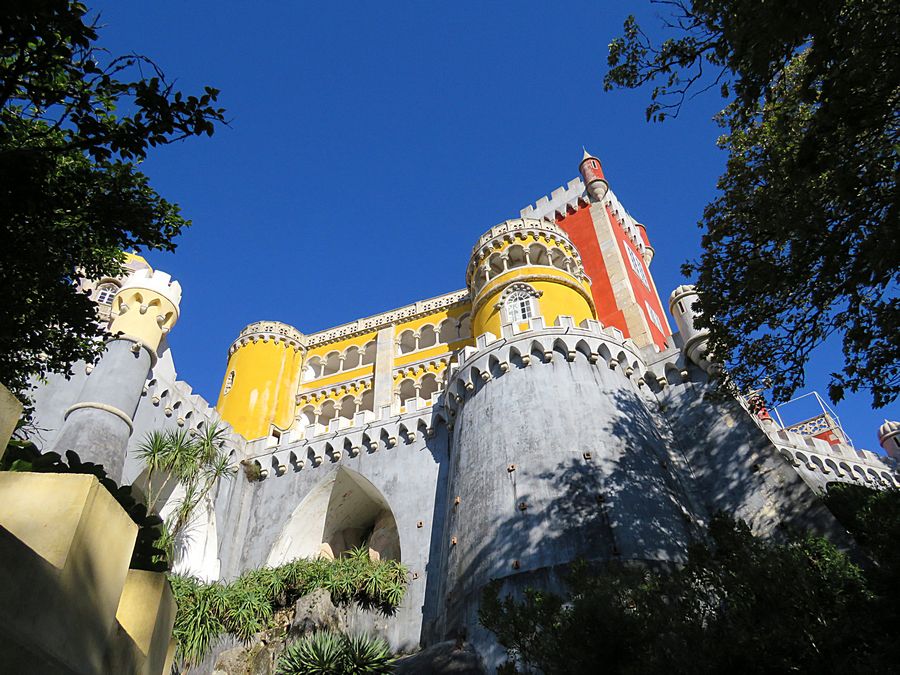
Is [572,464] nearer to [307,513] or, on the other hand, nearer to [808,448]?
[307,513]

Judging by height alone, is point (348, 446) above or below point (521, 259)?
below

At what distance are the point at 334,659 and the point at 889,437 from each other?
41686 millimetres

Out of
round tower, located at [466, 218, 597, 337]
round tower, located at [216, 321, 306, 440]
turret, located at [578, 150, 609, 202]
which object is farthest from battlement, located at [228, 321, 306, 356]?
turret, located at [578, 150, 609, 202]

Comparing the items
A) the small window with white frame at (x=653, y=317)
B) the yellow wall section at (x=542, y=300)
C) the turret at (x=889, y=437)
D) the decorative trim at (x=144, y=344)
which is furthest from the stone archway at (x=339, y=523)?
the turret at (x=889, y=437)

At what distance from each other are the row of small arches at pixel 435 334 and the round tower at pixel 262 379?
19.4 feet

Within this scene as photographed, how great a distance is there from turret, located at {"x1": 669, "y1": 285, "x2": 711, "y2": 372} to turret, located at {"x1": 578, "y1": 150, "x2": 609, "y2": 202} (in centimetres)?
1761

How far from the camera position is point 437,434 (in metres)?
23.9

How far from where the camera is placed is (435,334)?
37125 mm

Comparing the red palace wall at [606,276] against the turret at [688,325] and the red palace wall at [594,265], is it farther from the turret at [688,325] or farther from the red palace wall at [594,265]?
the turret at [688,325]

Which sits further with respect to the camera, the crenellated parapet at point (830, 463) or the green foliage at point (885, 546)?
the crenellated parapet at point (830, 463)

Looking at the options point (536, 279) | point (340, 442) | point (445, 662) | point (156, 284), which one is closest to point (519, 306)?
point (536, 279)

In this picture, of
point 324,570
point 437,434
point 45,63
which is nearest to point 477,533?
point 324,570

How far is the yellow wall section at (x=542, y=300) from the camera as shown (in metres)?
25.5

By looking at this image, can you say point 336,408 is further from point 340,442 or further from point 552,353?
point 552,353
